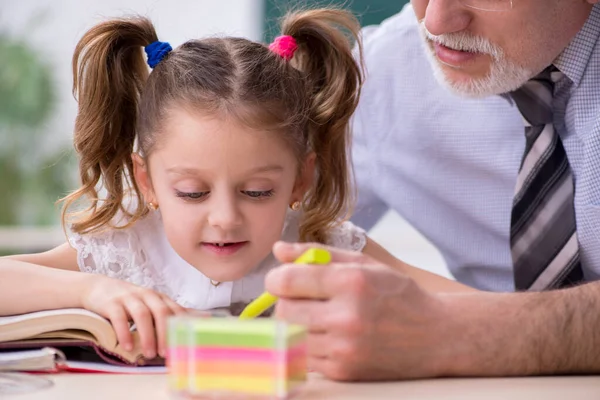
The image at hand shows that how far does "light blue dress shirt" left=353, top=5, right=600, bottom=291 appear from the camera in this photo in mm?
1784

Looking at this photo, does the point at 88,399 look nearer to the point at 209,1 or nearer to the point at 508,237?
the point at 508,237

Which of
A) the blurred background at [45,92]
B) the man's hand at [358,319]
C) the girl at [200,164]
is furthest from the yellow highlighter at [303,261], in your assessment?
the blurred background at [45,92]

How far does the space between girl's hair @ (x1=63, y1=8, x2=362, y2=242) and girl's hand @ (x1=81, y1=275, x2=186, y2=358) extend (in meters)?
0.32

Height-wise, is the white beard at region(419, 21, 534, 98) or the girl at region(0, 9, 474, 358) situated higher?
the white beard at region(419, 21, 534, 98)

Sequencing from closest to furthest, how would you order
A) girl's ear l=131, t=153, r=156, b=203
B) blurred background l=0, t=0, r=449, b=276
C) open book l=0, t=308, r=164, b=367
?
1. open book l=0, t=308, r=164, b=367
2. girl's ear l=131, t=153, r=156, b=203
3. blurred background l=0, t=0, r=449, b=276

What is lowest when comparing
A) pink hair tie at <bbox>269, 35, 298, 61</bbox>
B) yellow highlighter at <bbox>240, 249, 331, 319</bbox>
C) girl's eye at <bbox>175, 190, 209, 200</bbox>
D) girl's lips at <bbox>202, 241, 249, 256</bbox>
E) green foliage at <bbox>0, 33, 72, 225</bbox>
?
yellow highlighter at <bbox>240, 249, 331, 319</bbox>

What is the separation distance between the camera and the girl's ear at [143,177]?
1.44 meters

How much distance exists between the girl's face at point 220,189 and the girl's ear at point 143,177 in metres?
0.06

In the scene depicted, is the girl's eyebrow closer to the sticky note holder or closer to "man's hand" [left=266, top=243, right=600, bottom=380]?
"man's hand" [left=266, top=243, right=600, bottom=380]

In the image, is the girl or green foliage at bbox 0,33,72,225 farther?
green foliage at bbox 0,33,72,225

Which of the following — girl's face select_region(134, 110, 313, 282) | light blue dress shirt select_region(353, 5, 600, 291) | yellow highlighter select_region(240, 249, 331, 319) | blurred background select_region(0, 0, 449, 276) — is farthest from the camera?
blurred background select_region(0, 0, 449, 276)

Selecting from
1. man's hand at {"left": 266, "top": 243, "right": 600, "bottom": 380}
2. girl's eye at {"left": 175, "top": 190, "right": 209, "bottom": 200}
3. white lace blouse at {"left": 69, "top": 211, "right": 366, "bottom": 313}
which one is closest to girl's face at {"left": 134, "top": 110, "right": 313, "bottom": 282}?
girl's eye at {"left": 175, "top": 190, "right": 209, "bottom": 200}

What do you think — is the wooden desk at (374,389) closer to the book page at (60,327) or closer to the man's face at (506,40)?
the book page at (60,327)

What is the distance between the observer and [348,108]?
1511mm
